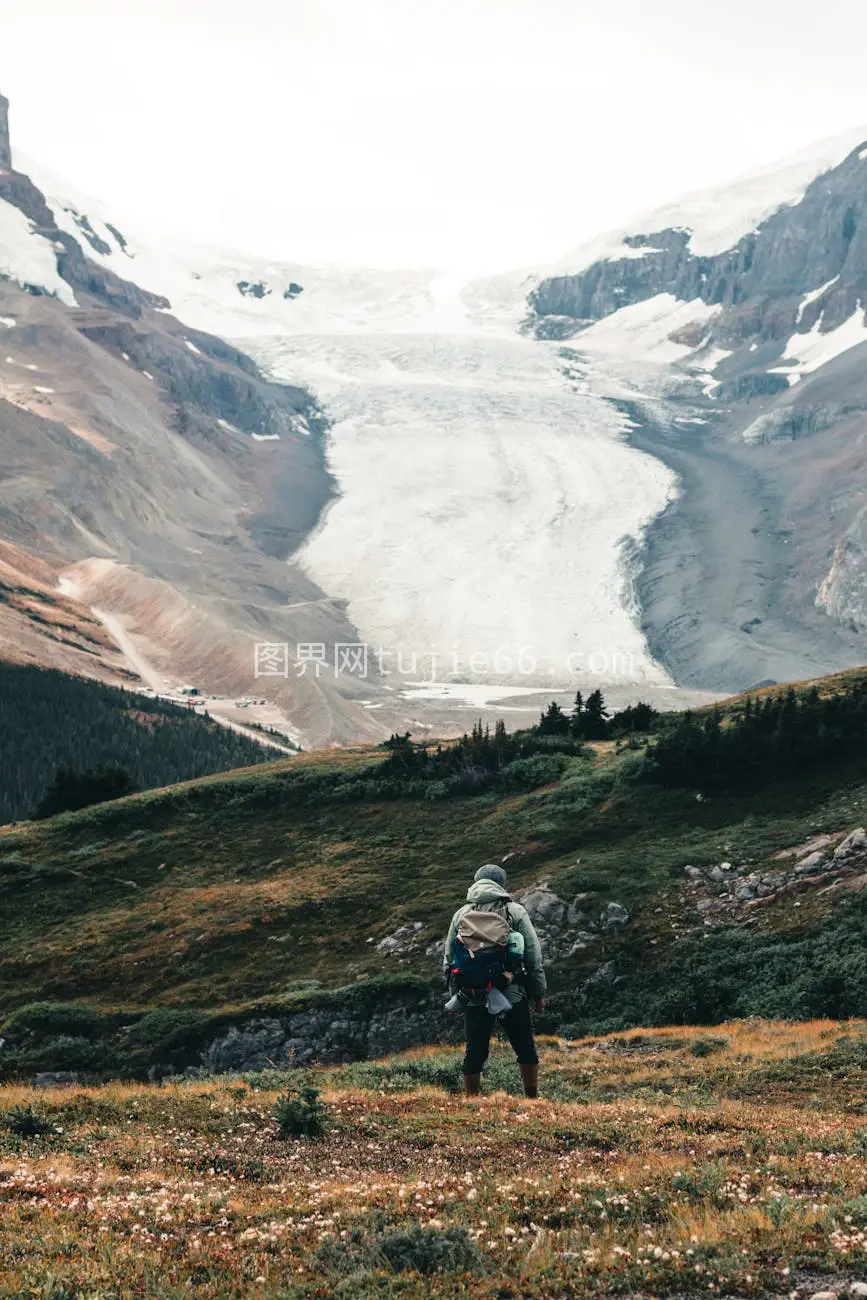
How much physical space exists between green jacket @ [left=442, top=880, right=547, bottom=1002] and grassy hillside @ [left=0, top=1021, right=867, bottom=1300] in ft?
5.12

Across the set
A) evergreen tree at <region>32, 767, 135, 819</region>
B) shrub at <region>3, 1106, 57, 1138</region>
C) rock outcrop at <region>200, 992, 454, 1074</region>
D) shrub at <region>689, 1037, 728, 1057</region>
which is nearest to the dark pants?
shrub at <region>3, 1106, 57, 1138</region>

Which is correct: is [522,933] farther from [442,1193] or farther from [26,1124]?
[26,1124]

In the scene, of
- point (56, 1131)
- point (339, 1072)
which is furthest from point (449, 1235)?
point (339, 1072)

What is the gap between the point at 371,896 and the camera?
3591cm

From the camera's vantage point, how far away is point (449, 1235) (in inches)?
330

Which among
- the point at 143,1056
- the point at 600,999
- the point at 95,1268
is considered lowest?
the point at 143,1056

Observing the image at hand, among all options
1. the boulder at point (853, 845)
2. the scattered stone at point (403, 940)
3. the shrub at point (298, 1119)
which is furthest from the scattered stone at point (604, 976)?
the shrub at point (298, 1119)

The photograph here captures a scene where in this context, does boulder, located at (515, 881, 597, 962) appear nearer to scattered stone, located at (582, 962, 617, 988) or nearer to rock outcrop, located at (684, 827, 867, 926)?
scattered stone, located at (582, 962, 617, 988)

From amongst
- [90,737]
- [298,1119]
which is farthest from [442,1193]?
[90,737]

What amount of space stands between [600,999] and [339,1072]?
879 cm

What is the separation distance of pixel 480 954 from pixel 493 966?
239 mm

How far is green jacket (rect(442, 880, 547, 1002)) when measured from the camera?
1468 cm

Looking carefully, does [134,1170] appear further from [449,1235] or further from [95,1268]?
[449,1235]

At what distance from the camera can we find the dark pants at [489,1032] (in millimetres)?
14789
